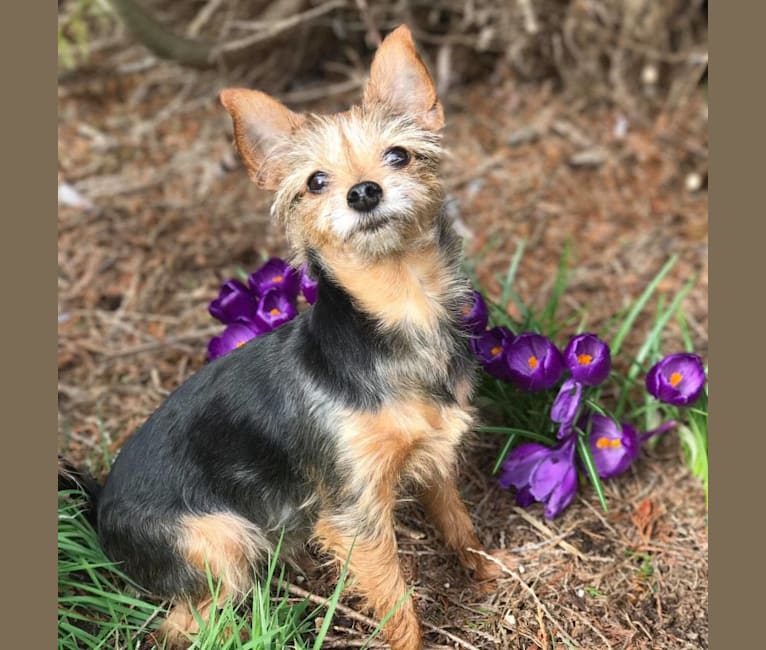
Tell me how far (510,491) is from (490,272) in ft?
6.40

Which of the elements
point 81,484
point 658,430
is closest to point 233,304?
point 81,484

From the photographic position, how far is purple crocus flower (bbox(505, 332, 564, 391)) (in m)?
3.92

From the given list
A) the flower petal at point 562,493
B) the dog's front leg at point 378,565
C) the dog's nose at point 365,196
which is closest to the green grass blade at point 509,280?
the flower petal at point 562,493

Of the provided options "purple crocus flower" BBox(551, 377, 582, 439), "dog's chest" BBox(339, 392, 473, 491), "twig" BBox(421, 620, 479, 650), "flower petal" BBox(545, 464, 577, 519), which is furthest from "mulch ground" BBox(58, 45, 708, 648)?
"dog's chest" BBox(339, 392, 473, 491)

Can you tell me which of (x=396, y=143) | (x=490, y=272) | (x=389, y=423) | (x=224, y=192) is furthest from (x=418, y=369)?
(x=224, y=192)

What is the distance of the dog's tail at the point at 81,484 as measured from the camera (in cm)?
373

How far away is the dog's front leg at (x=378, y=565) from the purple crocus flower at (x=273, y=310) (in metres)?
1.20

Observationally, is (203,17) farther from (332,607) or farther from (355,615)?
(332,607)

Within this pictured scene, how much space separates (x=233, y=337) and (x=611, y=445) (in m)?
1.99

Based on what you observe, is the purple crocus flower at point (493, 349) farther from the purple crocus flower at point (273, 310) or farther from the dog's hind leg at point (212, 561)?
the dog's hind leg at point (212, 561)

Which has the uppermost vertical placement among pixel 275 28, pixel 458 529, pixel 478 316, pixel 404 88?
pixel 404 88

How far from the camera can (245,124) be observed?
3.25m

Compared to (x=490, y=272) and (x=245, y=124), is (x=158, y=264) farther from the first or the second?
(x=245, y=124)

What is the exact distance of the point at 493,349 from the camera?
410cm
